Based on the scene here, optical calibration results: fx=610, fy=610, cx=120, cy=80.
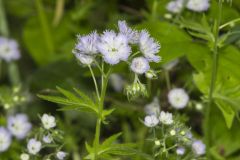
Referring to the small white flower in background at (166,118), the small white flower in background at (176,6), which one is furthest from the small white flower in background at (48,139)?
the small white flower in background at (176,6)

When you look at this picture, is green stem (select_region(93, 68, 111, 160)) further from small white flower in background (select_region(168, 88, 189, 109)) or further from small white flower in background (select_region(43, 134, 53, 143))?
small white flower in background (select_region(168, 88, 189, 109))

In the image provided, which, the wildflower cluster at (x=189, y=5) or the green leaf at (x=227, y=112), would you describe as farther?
the wildflower cluster at (x=189, y=5)

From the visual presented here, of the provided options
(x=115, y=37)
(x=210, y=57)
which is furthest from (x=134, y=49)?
(x=115, y=37)

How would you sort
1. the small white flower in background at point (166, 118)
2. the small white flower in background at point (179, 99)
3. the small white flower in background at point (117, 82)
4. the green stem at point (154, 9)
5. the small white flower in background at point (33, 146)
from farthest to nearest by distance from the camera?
the small white flower in background at point (117, 82)
the green stem at point (154, 9)
the small white flower in background at point (179, 99)
the small white flower in background at point (33, 146)
the small white flower in background at point (166, 118)

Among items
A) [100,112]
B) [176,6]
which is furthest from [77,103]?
[176,6]

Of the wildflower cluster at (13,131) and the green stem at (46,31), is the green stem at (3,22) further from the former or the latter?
the wildflower cluster at (13,131)

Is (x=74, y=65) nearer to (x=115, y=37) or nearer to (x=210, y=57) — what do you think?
(x=210, y=57)

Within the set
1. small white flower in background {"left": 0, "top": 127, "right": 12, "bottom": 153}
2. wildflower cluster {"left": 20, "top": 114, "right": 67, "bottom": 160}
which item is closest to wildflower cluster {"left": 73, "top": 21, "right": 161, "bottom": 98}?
wildflower cluster {"left": 20, "top": 114, "right": 67, "bottom": 160}

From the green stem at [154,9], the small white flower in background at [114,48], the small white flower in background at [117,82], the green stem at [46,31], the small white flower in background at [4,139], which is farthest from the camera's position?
the green stem at [46,31]
